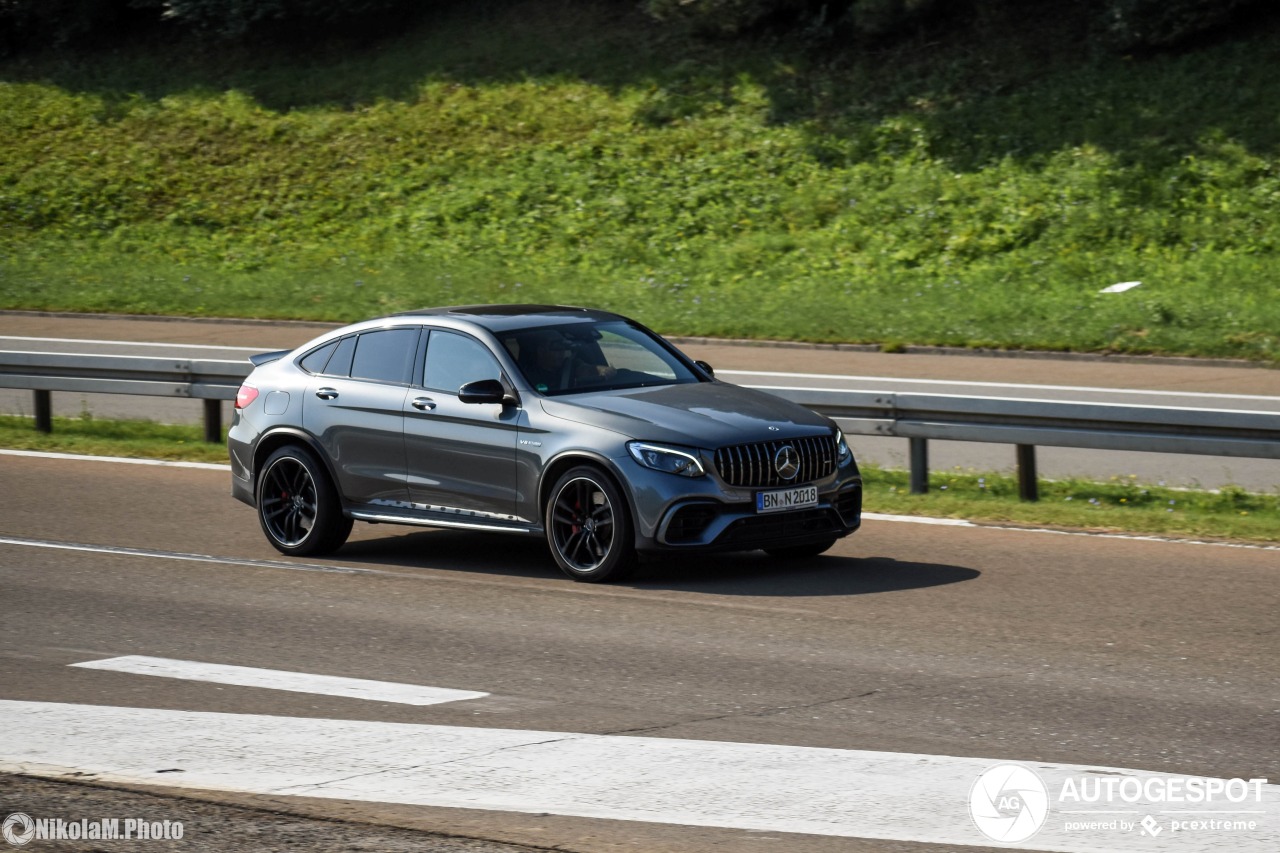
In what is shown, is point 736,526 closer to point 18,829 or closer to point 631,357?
point 631,357

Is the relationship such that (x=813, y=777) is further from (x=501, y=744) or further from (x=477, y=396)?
(x=477, y=396)

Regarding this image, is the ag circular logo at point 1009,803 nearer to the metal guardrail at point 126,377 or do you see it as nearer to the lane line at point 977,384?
the metal guardrail at point 126,377

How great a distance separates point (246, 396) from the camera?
453 inches

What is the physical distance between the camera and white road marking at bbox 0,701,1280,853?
5254 millimetres

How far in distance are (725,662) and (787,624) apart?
0.90 meters

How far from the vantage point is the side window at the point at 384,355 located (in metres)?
10.8

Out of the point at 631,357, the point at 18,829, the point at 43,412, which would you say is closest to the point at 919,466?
the point at 631,357

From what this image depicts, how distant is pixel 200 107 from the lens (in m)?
39.8

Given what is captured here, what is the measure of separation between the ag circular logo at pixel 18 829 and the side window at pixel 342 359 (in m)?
5.84

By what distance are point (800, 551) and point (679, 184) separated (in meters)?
21.3

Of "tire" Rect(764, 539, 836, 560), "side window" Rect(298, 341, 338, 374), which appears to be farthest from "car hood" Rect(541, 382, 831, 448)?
"side window" Rect(298, 341, 338, 374)

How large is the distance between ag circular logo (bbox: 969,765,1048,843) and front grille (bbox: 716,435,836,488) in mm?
3746

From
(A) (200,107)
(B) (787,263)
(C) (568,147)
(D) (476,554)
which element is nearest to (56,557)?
(D) (476,554)

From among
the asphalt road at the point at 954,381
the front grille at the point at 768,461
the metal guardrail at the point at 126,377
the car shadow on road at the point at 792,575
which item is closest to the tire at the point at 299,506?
the car shadow on road at the point at 792,575
